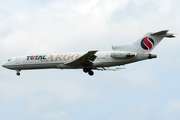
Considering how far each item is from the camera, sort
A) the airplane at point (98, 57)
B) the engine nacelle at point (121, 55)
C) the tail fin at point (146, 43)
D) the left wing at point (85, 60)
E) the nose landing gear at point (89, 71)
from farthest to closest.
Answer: the nose landing gear at point (89, 71) → the tail fin at point (146, 43) → the airplane at point (98, 57) → the engine nacelle at point (121, 55) → the left wing at point (85, 60)

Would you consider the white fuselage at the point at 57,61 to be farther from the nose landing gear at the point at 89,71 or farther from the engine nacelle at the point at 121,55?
the nose landing gear at the point at 89,71

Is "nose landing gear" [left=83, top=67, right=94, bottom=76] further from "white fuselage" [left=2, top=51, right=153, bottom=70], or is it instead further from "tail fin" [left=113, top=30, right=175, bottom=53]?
"tail fin" [left=113, top=30, right=175, bottom=53]

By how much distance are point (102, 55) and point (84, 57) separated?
2.76m

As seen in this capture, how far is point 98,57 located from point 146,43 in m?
6.53

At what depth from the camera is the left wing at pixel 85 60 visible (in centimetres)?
3981

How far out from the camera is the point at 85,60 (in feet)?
135

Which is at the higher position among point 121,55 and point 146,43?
point 146,43

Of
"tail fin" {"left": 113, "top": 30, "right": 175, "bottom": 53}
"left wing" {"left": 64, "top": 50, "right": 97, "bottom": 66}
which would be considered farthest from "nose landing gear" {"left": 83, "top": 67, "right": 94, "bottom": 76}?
"tail fin" {"left": 113, "top": 30, "right": 175, "bottom": 53}

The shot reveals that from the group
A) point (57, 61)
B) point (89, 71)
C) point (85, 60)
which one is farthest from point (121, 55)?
point (57, 61)

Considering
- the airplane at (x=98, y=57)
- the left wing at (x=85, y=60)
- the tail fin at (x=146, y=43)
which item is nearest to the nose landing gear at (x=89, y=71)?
the airplane at (x=98, y=57)

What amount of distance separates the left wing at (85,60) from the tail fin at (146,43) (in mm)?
4286

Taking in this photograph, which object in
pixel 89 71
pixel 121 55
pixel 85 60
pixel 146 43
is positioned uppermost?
pixel 146 43

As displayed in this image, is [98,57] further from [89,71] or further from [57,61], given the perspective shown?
[57,61]

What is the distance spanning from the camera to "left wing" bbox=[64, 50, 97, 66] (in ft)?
131
